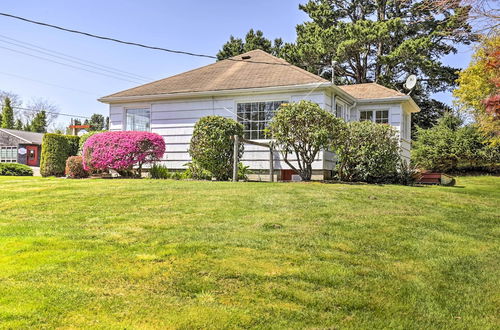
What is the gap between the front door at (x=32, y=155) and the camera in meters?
39.4

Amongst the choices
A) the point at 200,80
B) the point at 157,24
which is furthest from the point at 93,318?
the point at 157,24

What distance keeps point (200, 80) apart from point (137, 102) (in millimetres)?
2497

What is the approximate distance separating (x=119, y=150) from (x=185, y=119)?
3.07 meters

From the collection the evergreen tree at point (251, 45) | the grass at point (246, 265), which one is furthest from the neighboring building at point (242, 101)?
the evergreen tree at point (251, 45)

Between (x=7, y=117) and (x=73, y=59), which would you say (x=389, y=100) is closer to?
(x=73, y=59)

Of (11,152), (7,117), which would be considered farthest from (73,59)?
(7,117)

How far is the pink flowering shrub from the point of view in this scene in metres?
11.8

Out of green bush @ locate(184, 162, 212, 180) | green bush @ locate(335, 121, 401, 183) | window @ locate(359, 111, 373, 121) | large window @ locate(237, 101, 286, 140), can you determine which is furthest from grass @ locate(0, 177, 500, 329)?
window @ locate(359, 111, 373, 121)

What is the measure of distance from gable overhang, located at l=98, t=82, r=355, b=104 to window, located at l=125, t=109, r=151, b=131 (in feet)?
1.45

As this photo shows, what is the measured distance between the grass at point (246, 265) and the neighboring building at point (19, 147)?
37024 mm

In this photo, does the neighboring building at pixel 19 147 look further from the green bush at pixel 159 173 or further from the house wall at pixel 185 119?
the green bush at pixel 159 173

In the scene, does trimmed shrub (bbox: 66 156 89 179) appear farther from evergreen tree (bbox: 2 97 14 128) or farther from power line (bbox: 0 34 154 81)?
evergreen tree (bbox: 2 97 14 128)

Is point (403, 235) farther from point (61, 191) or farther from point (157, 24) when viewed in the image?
point (157, 24)

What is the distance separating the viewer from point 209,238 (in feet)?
14.6
